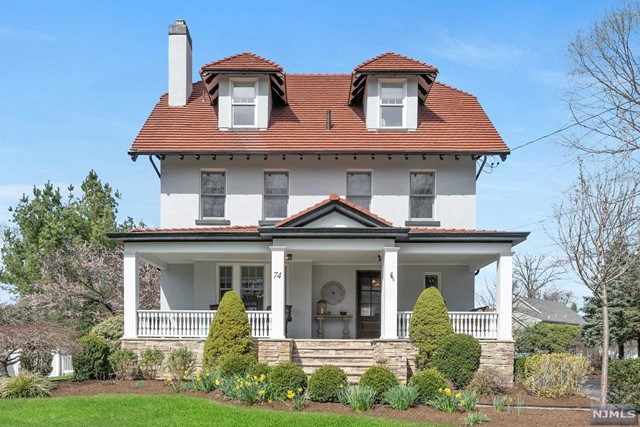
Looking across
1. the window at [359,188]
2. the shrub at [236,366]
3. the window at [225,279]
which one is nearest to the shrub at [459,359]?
the shrub at [236,366]

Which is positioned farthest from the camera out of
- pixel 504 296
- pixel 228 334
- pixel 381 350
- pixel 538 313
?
pixel 538 313

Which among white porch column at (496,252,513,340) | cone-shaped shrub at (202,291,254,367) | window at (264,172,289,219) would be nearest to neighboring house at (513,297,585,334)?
white porch column at (496,252,513,340)

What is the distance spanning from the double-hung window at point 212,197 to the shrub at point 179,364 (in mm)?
5175

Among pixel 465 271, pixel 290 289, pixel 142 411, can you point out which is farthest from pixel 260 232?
pixel 465 271

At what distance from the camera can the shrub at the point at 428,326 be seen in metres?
17.2

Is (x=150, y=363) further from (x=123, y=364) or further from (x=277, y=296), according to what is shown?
(x=277, y=296)

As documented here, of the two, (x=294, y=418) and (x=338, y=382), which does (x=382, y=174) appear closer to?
(x=338, y=382)

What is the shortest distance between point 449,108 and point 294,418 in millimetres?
13826

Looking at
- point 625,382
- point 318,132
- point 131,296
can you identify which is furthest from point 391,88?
point 625,382

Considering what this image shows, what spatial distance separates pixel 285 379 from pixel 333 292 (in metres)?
6.78

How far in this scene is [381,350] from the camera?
1711cm

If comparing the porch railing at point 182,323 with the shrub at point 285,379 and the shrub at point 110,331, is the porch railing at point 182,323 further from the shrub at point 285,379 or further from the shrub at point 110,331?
the shrub at point 285,379

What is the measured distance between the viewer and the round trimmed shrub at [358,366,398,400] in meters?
14.3

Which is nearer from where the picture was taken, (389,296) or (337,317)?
(389,296)
